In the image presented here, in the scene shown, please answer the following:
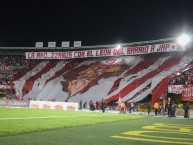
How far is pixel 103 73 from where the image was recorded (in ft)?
172

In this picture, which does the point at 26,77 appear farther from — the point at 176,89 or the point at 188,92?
the point at 188,92

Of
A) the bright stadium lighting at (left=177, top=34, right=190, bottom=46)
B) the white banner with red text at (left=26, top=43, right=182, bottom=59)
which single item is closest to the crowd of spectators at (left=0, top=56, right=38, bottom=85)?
the white banner with red text at (left=26, top=43, right=182, bottom=59)

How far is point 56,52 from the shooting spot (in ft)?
204

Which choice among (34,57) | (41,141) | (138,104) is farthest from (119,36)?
(41,141)

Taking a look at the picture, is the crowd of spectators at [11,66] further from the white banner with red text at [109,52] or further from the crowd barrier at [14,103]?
the crowd barrier at [14,103]

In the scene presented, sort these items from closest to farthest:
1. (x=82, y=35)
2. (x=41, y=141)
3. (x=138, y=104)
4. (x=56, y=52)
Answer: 1. (x=41, y=141)
2. (x=138, y=104)
3. (x=56, y=52)
4. (x=82, y=35)

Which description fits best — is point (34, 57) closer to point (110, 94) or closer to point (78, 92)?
point (78, 92)

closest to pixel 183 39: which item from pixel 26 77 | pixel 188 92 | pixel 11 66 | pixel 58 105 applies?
pixel 188 92

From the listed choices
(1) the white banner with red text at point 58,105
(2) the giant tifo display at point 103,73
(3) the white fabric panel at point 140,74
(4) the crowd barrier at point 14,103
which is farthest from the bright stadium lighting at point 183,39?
(4) the crowd barrier at point 14,103

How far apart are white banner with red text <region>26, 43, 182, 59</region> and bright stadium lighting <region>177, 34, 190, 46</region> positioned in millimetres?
859

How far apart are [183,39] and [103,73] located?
45.9ft

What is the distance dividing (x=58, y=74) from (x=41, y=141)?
158ft

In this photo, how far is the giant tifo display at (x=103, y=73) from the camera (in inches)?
1636

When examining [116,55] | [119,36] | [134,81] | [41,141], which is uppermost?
[119,36]
